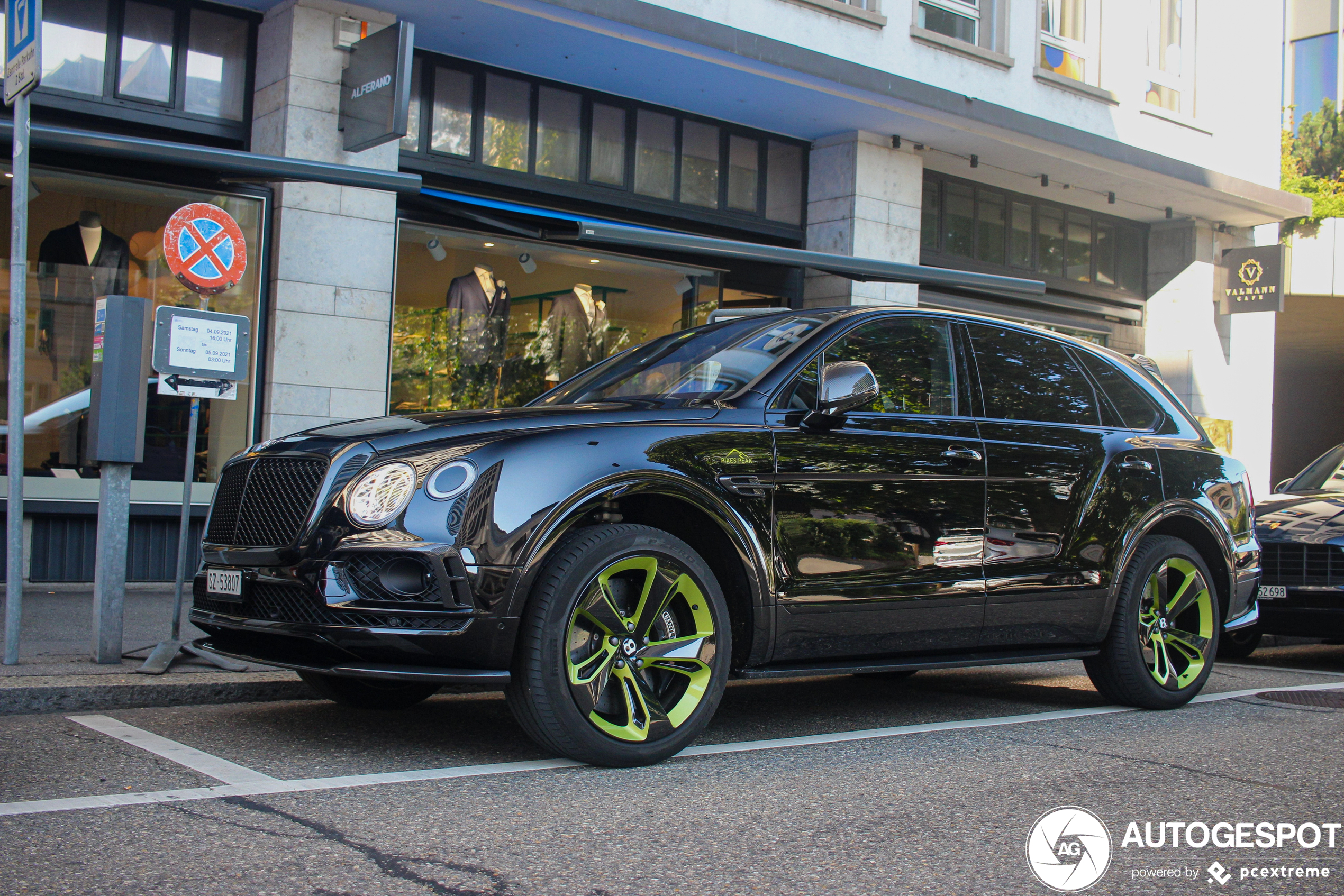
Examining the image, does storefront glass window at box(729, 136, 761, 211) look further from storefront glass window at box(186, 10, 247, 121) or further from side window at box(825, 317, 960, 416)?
side window at box(825, 317, 960, 416)

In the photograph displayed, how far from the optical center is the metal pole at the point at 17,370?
5.86 metres

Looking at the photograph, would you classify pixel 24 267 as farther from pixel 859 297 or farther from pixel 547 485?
pixel 859 297

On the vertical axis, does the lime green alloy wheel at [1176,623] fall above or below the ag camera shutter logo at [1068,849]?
above

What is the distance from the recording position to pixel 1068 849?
3520 millimetres

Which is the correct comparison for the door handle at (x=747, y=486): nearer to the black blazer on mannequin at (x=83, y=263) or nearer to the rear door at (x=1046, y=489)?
the rear door at (x=1046, y=489)

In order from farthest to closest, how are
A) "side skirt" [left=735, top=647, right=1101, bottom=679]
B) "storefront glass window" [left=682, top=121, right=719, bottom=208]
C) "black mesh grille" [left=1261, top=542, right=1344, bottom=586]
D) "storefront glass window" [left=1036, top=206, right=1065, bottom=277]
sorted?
"storefront glass window" [left=1036, top=206, right=1065, bottom=277] → "storefront glass window" [left=682, top=121, right=719, bottom=208] → "black mesh grille" [left=1261, top=542, right=1344, bottom=586] → "side skirt" [left=735, top=647, right=1101, bottom=679]

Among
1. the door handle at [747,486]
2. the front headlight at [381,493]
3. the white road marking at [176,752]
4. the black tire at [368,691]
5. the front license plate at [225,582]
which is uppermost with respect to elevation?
the door handle at [747,486]

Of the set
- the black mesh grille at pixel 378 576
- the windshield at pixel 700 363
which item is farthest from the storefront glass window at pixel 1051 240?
the black mesh grille at pixel 378 576

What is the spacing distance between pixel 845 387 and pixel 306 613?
217cm

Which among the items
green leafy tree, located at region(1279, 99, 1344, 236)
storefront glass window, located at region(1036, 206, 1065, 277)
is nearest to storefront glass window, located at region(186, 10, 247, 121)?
storefront glass window, located at region(1036, 206, 1065, 277)

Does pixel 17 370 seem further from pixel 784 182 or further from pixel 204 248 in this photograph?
pixel 784 182

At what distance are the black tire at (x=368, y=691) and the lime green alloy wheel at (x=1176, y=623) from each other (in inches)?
136

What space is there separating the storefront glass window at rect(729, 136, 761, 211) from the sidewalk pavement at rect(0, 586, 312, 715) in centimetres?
802

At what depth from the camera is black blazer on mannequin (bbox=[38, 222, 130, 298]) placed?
1001cm
